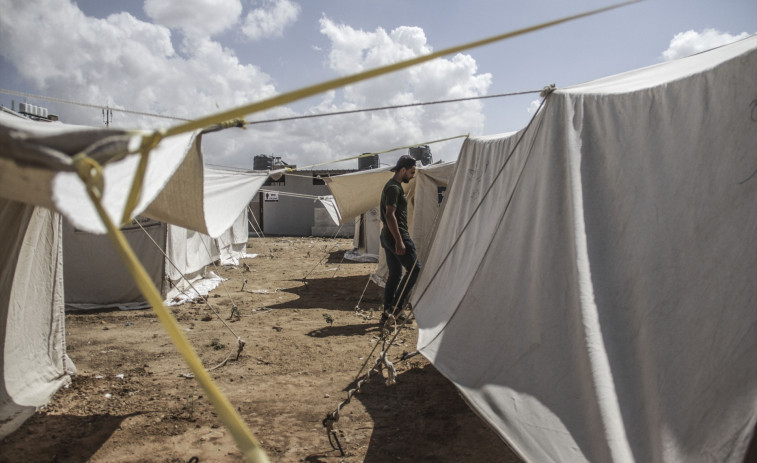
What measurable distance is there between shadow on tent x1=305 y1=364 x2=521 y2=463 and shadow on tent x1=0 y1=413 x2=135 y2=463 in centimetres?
148

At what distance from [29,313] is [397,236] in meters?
3.44

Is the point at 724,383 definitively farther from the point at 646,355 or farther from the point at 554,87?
the point at 554,87

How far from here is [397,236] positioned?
515cm

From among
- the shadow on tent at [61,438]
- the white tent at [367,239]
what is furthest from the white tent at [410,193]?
the shadow on tent at [61,438]

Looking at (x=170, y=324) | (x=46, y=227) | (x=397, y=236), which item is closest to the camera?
(x=170, y=324)

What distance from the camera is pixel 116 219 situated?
1.50 meters

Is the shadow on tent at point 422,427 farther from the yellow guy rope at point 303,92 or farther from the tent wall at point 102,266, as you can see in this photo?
the tent wall at point 102,266

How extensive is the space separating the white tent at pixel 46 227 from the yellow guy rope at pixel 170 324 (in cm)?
16

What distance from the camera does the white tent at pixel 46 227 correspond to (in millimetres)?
1526

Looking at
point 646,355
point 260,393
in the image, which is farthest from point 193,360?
point 260,393

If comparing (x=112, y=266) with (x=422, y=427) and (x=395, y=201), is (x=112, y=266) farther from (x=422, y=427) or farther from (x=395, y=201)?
(x=422, y=427)

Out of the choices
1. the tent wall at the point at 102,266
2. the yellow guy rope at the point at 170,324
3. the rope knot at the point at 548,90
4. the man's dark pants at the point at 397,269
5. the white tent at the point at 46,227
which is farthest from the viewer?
the tent wall at the point at 102,266

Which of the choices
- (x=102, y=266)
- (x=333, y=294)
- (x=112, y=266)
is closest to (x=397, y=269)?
(x=333, y=294)

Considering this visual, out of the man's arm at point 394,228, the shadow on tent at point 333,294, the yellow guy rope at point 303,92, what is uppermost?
the yellow guy rope at point 303,92
